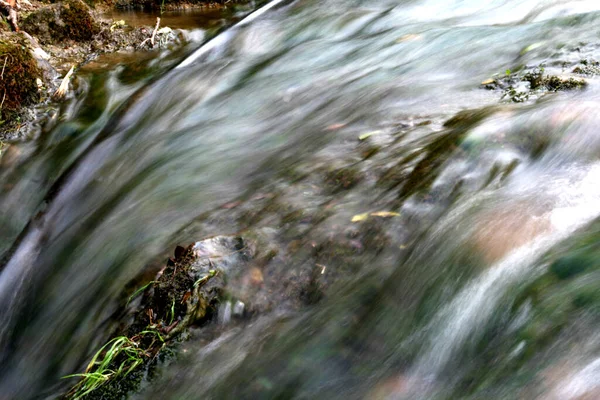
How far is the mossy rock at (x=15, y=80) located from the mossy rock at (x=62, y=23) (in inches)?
30.1

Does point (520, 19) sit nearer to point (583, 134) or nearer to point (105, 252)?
point (583, 134)

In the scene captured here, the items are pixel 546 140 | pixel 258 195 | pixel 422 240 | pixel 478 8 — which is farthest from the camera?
pixel 478 8

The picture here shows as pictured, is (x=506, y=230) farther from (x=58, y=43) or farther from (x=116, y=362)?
(x=58, y=43)

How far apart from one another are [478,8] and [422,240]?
3660mm

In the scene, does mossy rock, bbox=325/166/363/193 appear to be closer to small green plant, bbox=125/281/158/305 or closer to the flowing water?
the flowing water

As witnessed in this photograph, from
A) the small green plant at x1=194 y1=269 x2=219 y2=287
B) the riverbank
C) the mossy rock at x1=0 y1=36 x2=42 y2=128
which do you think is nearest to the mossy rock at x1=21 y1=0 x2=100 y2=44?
the riverbank

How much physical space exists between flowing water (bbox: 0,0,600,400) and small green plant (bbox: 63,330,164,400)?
0.13 m

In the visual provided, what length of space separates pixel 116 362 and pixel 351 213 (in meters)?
1.17

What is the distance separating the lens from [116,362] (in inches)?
99.0

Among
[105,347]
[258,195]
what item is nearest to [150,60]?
[258,195]

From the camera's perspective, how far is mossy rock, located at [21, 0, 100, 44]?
21.6ft

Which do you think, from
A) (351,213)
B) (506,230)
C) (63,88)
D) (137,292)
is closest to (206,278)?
(137,292)

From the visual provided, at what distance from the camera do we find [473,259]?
7.48 ft

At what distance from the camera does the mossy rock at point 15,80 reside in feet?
18.1
